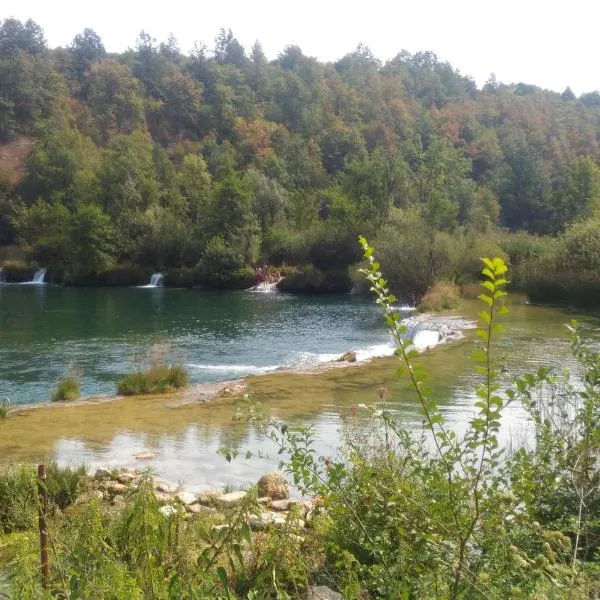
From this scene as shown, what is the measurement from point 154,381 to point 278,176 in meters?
54.0

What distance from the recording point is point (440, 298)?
33000 millimetres

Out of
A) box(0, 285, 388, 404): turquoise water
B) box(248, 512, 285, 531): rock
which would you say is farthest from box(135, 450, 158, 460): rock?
box(0, 285, 388, 404): turquoise water

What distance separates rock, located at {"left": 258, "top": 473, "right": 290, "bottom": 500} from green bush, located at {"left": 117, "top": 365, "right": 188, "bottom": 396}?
328 inches

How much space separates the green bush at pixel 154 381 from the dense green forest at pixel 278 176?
21790mm

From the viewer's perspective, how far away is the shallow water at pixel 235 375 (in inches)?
438

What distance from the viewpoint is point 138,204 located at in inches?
2392

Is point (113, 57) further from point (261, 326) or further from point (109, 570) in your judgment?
point (109, 570)

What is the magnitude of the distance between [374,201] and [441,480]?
49867 millimetres

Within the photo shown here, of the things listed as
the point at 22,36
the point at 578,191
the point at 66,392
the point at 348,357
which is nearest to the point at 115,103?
the point at 22,36

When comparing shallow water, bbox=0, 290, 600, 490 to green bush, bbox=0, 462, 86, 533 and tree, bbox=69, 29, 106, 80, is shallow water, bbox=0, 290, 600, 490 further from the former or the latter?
tree, bbox=69, 29, 106, 80

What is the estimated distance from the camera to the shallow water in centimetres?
1112

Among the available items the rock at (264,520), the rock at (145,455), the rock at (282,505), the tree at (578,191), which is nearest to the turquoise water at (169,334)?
the rock at (145,455)

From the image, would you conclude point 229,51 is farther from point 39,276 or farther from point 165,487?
point 165,487

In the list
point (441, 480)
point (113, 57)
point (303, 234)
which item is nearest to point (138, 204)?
point (303, 234)
